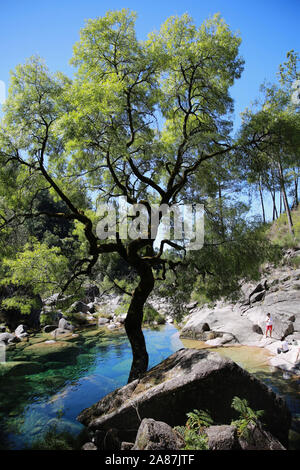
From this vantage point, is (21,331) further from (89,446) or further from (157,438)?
(157,438)

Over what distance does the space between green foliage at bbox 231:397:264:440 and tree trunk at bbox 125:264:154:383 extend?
367cm

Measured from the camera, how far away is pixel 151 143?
9711 millimetres

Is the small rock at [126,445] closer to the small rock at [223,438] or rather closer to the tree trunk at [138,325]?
the small rock at [223,438]

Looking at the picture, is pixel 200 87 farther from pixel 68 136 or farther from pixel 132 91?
pixel 68 136

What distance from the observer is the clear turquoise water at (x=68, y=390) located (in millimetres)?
7082

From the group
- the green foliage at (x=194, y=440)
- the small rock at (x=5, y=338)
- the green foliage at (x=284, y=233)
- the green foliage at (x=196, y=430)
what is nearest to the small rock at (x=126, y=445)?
the green foliage at (x=196, y=430)

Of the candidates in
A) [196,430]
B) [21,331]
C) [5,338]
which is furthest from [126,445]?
[21,331]

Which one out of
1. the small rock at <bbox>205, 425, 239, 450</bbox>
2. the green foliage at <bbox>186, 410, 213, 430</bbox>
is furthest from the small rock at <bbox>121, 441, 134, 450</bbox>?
the small rock at <bbox>205, 425, 239, 450</bbox>

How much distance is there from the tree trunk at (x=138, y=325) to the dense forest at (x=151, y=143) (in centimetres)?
4

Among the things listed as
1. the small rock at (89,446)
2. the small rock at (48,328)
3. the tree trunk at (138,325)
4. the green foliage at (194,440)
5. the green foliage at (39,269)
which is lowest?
the small rock at (48,328)

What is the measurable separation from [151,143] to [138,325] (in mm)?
6591

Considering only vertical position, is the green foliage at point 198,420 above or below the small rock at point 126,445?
above

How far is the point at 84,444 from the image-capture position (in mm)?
5953
